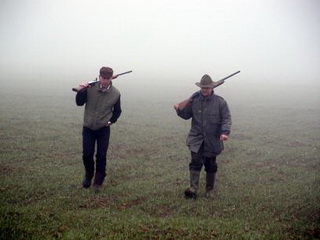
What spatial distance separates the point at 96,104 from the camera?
1066 centimetres

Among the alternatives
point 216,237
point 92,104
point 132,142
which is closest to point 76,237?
point 216,237

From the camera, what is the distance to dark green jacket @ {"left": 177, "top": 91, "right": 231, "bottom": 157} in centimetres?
1059

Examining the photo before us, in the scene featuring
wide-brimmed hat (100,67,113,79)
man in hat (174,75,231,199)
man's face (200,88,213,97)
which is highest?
wide-brimmed hat (100,67,113,79)

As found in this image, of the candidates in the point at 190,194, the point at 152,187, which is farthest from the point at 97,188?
the point at 190,194

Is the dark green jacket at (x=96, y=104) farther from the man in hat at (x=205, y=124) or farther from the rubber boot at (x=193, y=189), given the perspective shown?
the rubber boot at (x=193, y=189)

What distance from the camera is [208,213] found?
381 inches

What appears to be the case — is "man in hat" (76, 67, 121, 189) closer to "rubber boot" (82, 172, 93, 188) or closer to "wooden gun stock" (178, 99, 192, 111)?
"rubber boot" (82, 172, 93, 188)

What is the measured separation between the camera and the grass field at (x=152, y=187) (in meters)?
8.07

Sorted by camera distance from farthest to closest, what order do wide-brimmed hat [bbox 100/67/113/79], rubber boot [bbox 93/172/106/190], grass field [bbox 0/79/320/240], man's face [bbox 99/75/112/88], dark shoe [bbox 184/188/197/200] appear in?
rubber boot [bbox 93/172/106/190]
dark shoe [bbox 184/188/197/200]
man's face [bbox 99/75/112/88]
wide-brimmed hat [bbox 100/67/113/79]
grass field [bbox 0/79/320/240]

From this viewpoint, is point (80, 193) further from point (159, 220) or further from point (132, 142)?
point (132, 142)

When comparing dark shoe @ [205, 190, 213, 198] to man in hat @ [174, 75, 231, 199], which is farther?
dark shoe @ [205, 190, 213, 198]

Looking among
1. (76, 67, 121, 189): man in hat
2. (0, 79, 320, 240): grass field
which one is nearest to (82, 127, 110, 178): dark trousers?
(76, 67, 121, 189): man in hat

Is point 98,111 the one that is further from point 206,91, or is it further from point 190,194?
A: point 190,194

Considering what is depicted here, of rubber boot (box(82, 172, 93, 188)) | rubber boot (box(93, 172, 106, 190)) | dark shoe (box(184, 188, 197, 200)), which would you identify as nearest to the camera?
dark shoe (box(184, 188, 197, 200))
